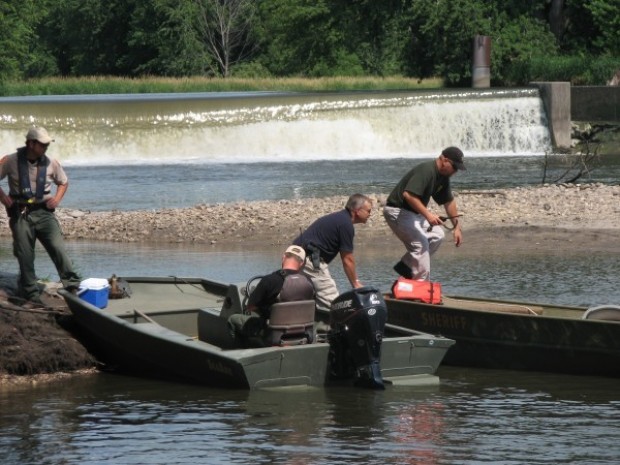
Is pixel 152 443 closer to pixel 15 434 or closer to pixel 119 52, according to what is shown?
pixel 15 434

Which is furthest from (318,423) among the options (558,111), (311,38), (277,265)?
(311,38)

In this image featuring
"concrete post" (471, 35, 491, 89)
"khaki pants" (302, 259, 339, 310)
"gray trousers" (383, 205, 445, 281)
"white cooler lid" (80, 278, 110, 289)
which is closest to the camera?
"khaki pants" (302, 259, 339, 310)

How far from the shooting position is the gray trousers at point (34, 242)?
495 inches

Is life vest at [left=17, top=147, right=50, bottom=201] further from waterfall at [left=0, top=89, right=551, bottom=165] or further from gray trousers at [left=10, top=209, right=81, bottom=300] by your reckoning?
waterfall at [left=0, top=89, right=551, bottom=165]

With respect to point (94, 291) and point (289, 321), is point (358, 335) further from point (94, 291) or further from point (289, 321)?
point (94, 291)

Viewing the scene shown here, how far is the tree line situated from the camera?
49469 mm

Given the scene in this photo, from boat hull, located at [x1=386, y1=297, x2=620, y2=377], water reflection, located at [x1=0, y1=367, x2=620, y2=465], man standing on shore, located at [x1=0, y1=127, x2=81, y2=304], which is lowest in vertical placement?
water reflection, located at [x1=0, y1=367, x2=620, y2=465]

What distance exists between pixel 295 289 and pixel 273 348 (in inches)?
19.4

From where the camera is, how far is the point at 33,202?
41.1ft

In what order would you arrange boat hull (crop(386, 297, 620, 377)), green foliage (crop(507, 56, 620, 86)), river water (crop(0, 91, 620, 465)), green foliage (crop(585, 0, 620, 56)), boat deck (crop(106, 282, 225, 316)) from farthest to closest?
green foliage (crop(585, 0, 620, 56))
green foliage (crop(507, 56, 620, 86))
boat deck (crop(106, 282, 225, 316))
boat hull (crop(386, 297, 620, 377))
river water (crop(0, 91, 620, 465))

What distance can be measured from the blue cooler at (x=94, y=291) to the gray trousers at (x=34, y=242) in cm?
24

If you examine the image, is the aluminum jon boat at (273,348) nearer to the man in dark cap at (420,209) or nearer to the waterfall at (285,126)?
the man in dark cap at (420,209)

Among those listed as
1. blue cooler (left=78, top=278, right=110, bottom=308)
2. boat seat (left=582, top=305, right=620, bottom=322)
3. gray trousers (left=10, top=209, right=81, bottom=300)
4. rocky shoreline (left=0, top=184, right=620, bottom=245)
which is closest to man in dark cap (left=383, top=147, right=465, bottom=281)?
boat seat (left=582, top=305, right=620, bottom=322)

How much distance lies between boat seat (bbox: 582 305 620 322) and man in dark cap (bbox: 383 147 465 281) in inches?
68.7
